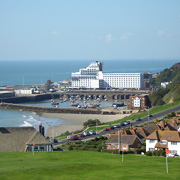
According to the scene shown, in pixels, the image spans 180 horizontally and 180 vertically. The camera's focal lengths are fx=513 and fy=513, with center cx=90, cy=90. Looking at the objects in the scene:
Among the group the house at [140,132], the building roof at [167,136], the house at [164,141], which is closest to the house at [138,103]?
the house at [140,132]

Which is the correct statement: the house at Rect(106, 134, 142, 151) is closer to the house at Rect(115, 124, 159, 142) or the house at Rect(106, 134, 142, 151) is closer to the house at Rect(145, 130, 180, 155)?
the house at Rect(145, 130, 180, 155)

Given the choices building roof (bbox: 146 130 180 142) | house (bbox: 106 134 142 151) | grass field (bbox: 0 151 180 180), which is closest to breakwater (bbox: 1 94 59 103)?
house (bbox: 106 134 142 151)

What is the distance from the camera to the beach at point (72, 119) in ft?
194

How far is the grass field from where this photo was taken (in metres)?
22.4

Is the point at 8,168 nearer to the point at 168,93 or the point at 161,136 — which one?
the point at 161,136

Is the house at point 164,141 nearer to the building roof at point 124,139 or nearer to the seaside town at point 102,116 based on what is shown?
the seaside town at point 102,116

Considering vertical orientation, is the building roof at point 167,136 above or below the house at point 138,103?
below

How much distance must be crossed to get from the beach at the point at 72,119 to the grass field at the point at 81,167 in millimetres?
25603

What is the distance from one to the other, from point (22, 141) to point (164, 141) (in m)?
9.39

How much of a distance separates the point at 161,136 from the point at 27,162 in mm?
11565

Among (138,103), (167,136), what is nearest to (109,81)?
(138,103)

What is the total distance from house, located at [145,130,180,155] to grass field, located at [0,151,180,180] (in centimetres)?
413

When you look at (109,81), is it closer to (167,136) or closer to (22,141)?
(167,136)

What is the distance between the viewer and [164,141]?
1330 inches
